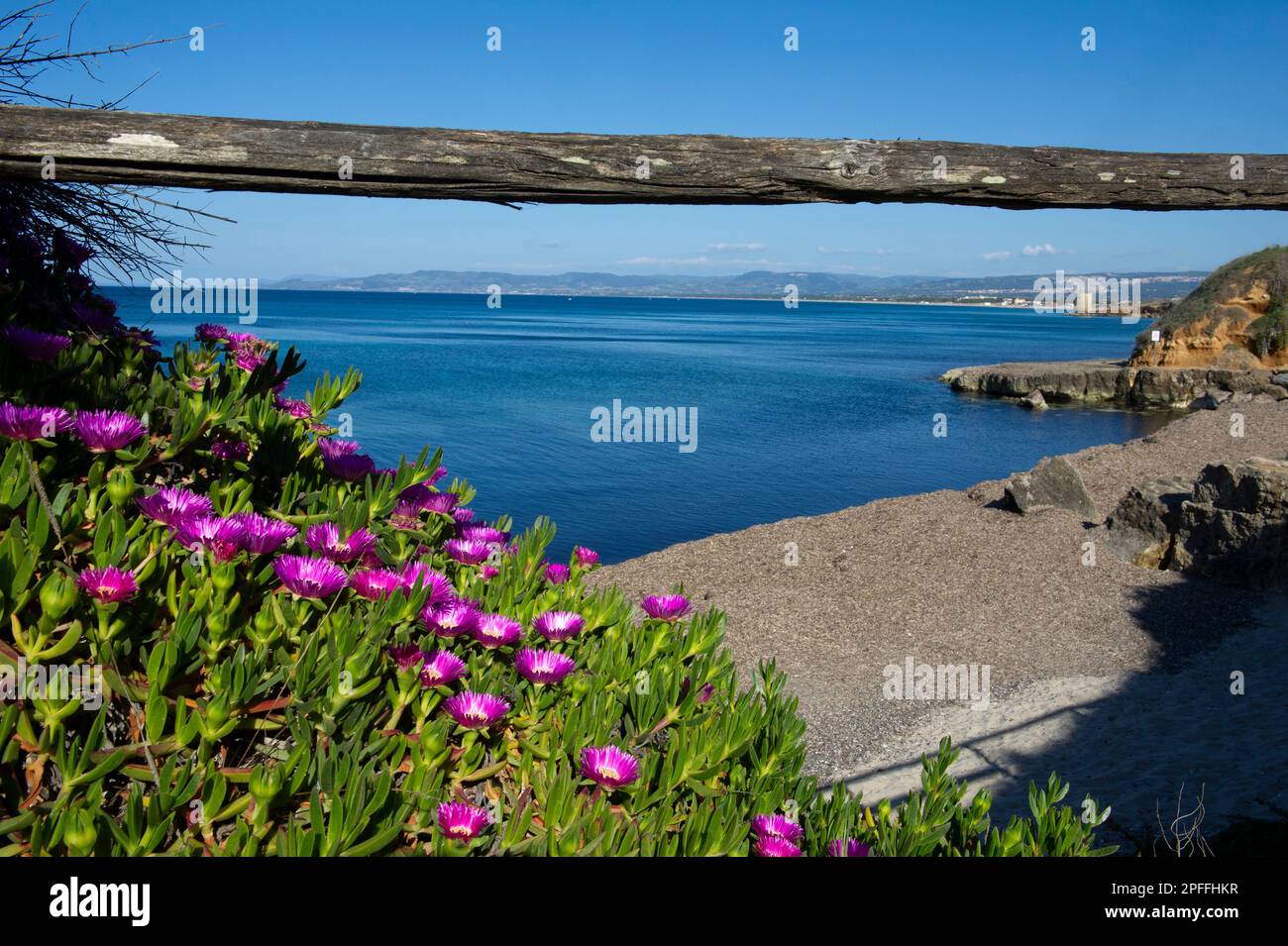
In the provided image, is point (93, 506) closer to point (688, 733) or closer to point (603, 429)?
point (688, 733)

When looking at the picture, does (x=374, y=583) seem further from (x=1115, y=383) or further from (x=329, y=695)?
(x=1115, y=383)

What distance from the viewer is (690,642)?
206cm

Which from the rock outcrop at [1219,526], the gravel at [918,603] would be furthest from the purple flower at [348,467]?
the rock outcrop at [1219,526]

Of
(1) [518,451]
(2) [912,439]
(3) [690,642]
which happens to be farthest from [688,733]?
(2) [912,439]

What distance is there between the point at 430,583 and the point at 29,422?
2.89ft

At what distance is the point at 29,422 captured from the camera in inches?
70.2

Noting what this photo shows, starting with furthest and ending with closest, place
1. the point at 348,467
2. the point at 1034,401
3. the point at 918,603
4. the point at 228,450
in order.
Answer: the point at 1034,401 < the point at 918,603 < the point at 348,467 < the point at 228,450

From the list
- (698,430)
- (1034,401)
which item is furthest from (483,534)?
(1034,401)

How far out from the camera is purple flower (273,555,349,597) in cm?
161

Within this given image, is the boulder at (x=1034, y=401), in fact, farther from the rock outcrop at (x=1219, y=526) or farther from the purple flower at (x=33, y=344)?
the purple flower at (x=33, y=344)

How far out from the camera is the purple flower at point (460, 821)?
1.38 metres

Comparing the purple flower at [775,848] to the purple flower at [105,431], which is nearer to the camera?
the purple flower at [775,848]

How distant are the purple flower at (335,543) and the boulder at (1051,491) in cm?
979

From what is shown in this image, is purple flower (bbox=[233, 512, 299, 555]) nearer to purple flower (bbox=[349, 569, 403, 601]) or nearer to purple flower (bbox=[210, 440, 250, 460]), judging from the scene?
purple flower (bbox=[349, 569, 403, 601])
